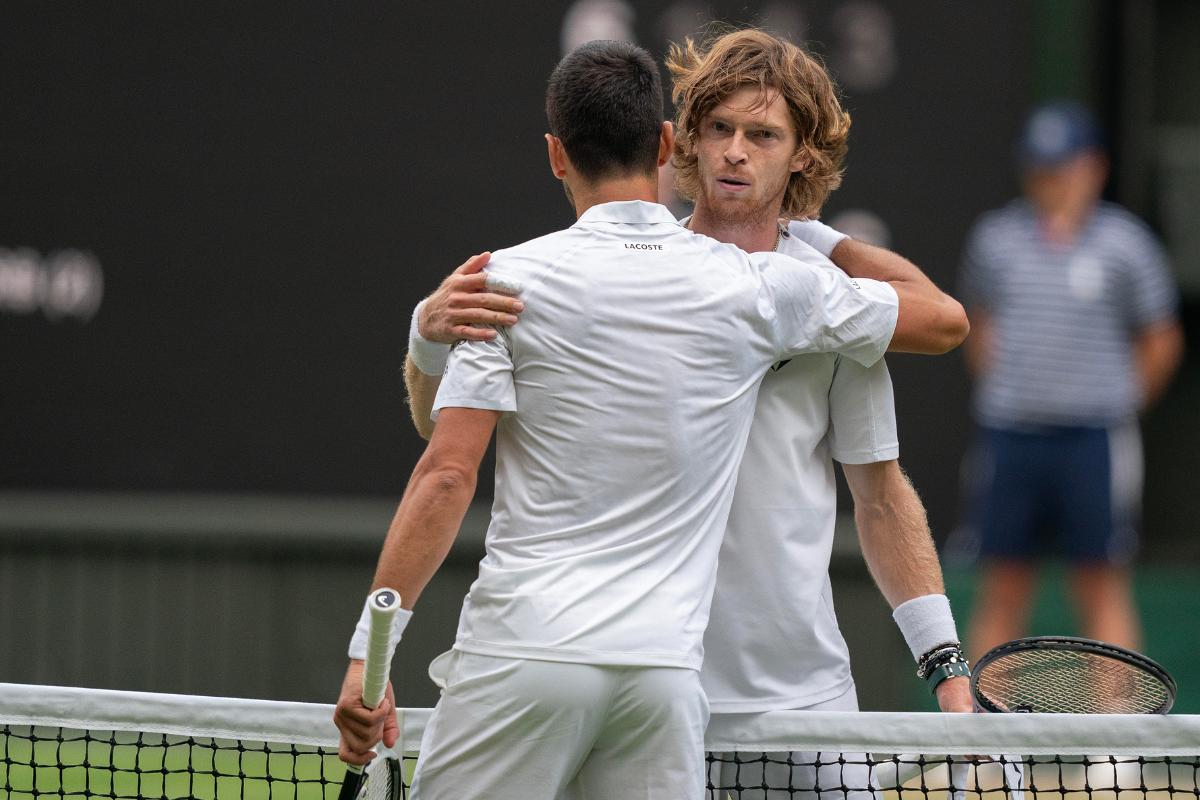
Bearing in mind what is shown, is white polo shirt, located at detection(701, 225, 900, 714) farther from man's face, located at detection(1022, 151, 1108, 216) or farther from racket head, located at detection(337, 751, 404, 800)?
man's face, located at detection(1022, 151, 1108, 216)

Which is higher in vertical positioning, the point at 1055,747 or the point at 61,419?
the point at 1055,747

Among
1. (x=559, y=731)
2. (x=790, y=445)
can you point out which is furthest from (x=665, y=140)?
(x=559, y=731)

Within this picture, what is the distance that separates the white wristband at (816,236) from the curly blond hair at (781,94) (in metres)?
0.04

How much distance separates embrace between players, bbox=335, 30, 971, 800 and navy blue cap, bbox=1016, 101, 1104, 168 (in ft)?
10.7

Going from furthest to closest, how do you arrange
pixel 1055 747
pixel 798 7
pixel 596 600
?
1. pixel 798 7
2. pixel 1055 747
3. pixel 596 600

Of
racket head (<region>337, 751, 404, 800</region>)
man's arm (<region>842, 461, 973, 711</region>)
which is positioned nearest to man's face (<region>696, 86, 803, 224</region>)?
man's arm (<region>842, 461, 973, 711</region>)

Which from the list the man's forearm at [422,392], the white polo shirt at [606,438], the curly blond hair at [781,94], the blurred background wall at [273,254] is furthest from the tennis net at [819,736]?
the blurred background wall at [273,254]

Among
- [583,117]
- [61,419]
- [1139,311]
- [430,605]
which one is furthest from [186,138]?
[583,117]

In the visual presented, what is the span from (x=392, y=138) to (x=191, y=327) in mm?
Result: 876

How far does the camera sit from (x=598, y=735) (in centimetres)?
247

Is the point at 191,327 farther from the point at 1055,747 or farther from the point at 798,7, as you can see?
the point at 1055,747

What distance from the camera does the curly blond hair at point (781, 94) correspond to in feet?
9.25

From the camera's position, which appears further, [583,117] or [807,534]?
[807,534]

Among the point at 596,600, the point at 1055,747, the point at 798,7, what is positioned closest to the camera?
the point at 596,600
